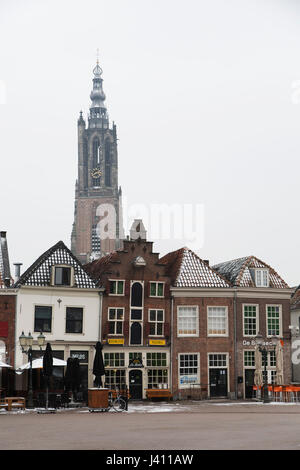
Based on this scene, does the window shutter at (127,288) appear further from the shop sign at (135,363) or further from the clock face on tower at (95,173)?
the clock face on tower at (95,173)

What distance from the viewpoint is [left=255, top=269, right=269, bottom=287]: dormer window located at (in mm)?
45938

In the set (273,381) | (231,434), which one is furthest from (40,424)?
(273,381)

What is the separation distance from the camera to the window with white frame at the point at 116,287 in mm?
43500

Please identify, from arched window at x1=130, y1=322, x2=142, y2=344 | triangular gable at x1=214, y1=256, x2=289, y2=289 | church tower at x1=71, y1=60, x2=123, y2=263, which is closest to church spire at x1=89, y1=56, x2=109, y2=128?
church tower at x1=71, y1=60, x2=123, y2=263

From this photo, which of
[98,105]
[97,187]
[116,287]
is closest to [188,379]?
[116,287]

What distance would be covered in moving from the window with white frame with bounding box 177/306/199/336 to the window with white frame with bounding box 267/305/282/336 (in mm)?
4884

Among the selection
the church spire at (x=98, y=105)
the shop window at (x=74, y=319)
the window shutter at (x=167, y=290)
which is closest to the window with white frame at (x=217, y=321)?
the window shutter at (x=167, y=290)

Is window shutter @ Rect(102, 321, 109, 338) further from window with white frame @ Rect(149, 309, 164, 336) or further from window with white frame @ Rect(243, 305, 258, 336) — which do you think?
window with white frame @ Rect(243, 305, 258, 336)

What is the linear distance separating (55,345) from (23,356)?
2262 mm

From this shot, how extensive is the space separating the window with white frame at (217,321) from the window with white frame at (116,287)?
19.0ft

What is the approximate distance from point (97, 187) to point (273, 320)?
9328 centimetres

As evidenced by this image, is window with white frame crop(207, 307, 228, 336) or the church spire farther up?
the church spire

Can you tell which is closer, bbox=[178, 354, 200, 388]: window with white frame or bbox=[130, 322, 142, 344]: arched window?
bbox=[178, 354, 200, 388]: window with white frame

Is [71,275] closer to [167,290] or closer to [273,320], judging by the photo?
[167,290]
